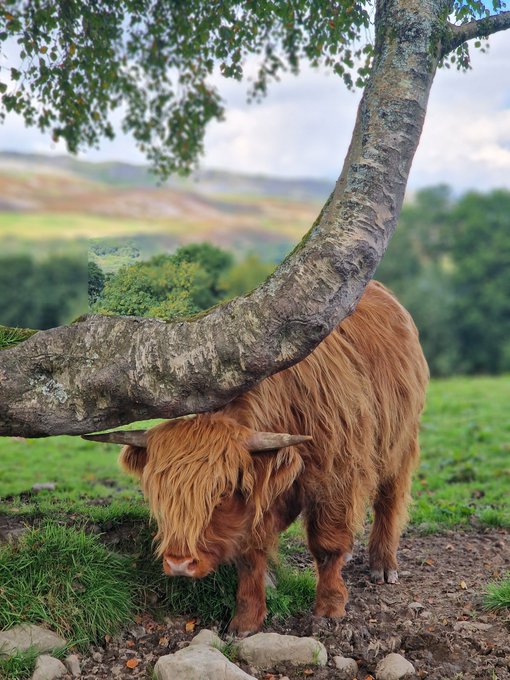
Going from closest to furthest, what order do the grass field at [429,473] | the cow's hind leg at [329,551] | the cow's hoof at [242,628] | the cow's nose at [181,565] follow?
1. the cow's nose at [181,565]
2. the cow's hoof at [242,628]
3. the cow's hind leg at [329,551]
4. the grass field at [429,473]

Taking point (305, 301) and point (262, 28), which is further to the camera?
point (262, 28)

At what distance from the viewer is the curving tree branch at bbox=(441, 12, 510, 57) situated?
5.01m

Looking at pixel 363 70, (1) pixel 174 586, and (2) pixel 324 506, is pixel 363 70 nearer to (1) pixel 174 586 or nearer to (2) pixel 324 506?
(2) pixel 324 506

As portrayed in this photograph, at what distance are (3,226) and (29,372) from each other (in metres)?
43.2

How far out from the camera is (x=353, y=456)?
5.21 metres

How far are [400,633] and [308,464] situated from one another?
119 centimetres

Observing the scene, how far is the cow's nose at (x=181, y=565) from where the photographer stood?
14.1 feet

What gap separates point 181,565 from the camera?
14.1ft

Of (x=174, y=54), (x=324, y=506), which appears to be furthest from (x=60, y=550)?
(x=174, y=54)

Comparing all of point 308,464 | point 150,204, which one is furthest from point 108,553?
point 150,204

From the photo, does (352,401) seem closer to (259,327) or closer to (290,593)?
(259,327)

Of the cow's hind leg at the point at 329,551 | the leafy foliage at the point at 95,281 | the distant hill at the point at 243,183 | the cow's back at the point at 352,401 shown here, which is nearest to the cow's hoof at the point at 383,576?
the cow's back at the point at 352,401

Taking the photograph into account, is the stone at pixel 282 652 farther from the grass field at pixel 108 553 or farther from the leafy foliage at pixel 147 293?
the leafy foliage at pixel 147 293

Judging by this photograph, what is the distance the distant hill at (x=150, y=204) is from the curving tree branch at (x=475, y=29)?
17.1 meters
